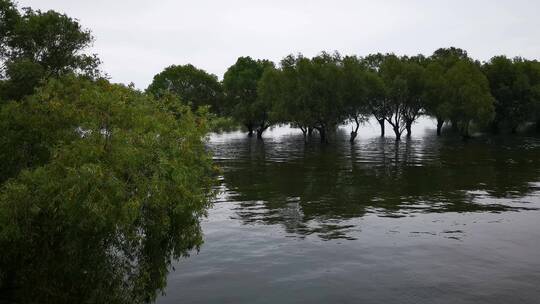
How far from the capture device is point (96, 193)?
11.4 meters

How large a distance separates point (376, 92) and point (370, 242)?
77207mm

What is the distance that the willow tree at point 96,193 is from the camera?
1173 centimetres

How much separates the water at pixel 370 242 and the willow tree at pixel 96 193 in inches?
177

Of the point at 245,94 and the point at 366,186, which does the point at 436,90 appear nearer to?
the point at 245,94

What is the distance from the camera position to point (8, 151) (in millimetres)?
15023

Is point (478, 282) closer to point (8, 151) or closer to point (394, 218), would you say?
point (394, 218)

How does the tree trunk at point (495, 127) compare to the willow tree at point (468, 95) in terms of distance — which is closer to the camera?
the willow tree at point (468, 95)

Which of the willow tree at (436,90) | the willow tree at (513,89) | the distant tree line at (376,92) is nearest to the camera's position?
the distant tree line at (376,92)

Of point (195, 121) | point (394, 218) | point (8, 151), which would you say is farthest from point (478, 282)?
point (8, 151)

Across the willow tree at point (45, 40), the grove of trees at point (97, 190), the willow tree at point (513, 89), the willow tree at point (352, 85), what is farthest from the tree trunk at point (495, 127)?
the grove of trees at point (97, 190)

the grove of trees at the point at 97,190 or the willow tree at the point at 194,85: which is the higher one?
the willow tree at the point at 194,85

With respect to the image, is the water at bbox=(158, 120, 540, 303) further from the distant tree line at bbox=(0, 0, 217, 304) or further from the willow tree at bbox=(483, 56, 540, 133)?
the willow tree at bbox=(483, 56, 540, 133)

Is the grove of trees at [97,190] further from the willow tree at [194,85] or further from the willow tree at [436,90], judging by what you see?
the willow tree at [194,85]

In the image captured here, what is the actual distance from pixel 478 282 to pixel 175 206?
41.1 ft
